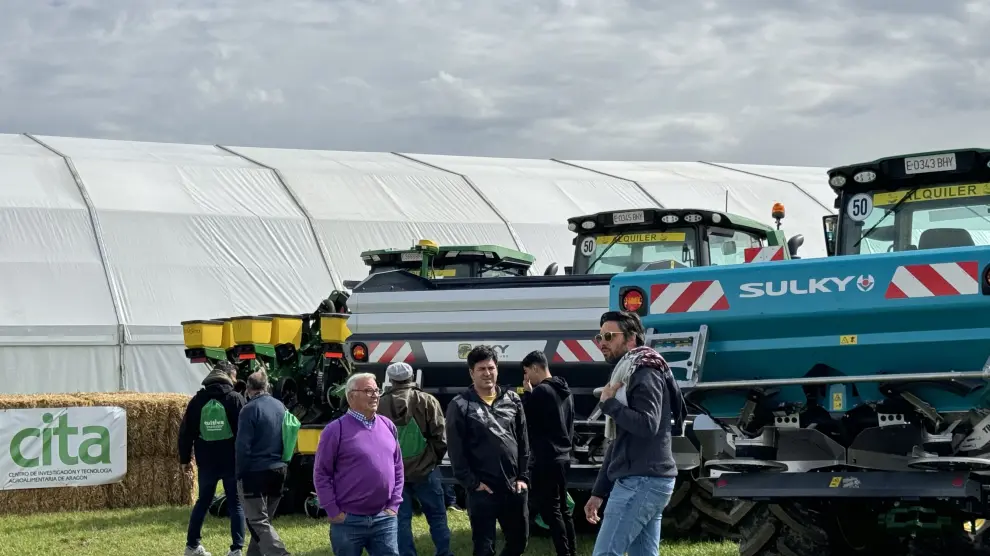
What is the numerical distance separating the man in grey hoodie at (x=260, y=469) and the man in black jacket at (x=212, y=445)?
1200mm

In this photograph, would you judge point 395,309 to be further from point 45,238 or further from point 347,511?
point 45,238

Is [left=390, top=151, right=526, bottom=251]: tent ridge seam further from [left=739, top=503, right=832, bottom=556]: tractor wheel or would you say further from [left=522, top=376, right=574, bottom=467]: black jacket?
[left=739, top=503, right=832, bottom=556]: tractor wheel

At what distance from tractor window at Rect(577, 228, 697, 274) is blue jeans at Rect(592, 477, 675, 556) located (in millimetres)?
5668

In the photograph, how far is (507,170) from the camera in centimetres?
3512

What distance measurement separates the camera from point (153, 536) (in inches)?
515

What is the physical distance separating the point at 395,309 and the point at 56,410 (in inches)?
246

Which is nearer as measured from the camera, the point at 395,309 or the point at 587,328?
the point at 587,328

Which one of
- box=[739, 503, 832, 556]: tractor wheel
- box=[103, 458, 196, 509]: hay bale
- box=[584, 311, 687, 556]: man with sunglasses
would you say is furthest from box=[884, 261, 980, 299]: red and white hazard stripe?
box=[103, 458, 196, 509]: hay bale

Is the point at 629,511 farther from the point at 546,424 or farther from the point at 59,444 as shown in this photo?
the point at 59,444

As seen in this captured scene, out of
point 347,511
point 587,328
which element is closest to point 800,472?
point 347,511

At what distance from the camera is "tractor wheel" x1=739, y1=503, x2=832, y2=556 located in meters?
7.94

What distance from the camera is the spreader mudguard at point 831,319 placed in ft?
23.0

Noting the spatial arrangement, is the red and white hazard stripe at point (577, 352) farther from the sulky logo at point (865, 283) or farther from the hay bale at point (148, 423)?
the hay bale at point (148, 423)

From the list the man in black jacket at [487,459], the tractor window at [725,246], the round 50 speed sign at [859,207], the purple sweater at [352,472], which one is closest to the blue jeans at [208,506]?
the man in black jacket at [487,459]
